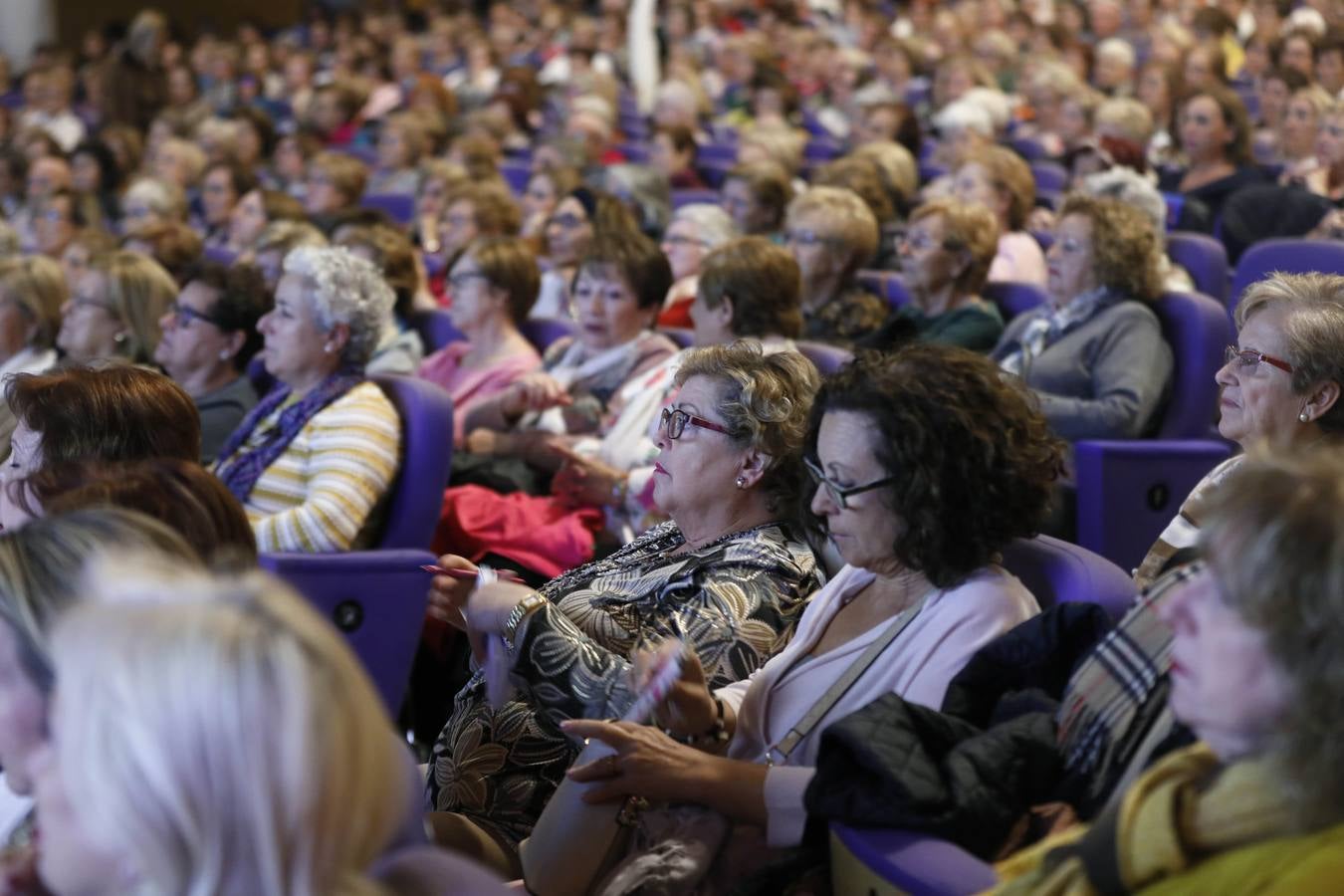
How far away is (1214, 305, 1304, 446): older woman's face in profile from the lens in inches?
85.3

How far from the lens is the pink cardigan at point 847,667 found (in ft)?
5.70

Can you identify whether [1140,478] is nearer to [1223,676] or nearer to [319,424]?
[319,424]

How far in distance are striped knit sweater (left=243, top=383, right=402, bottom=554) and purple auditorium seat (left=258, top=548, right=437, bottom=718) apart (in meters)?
0.11

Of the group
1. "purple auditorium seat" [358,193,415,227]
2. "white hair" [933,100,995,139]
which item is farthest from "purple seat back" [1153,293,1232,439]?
"purple auditorium seat" [358,193,415,227]

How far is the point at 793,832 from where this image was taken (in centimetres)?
172

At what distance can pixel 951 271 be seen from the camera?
3.94 metres

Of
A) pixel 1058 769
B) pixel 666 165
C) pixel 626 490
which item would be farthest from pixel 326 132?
pixel 1058 769

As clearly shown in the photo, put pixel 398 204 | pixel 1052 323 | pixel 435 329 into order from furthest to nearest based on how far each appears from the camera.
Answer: pixel 398 204 → pixel 435 329 → pixel 1052 323

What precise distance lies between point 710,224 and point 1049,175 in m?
1.82

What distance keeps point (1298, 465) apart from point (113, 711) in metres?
0.85

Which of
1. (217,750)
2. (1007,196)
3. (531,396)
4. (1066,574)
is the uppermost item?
(217,750)

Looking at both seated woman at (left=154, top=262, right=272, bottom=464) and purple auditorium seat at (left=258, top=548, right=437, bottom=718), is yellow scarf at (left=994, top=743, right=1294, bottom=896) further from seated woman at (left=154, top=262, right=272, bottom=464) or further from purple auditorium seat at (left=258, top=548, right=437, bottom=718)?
seated woman at (left=154, top=262, right=272, bottom=464)

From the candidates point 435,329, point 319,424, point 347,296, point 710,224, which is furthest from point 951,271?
point 319,424

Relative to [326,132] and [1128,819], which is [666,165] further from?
[1128,819]
